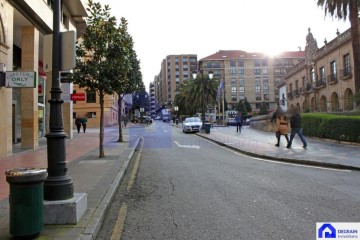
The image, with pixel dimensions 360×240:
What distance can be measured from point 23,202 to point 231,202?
3.84 metres

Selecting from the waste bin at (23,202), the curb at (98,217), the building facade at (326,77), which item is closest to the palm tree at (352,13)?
the building facade at (326,77)

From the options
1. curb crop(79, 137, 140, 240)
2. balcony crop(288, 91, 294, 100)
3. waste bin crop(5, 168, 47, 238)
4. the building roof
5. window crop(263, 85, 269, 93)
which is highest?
the building roof

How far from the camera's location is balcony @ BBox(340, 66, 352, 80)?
114 feet

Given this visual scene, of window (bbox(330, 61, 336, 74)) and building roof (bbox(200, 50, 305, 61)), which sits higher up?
building roof (bbox(200, 50, 305, 61))

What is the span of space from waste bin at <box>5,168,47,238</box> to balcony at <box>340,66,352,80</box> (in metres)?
35.1

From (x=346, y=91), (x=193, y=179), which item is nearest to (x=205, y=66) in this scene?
(x=346, y=91)

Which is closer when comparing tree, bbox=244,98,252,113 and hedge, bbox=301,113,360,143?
hedge, bbox=301,113,360,143

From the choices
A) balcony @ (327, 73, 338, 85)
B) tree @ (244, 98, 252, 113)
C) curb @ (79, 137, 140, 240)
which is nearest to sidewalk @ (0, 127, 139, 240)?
curb @ (79, 137, 140, 240)

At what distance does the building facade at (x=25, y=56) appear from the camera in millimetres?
14297

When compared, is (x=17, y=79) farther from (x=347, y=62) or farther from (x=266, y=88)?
(x=266, y=88)

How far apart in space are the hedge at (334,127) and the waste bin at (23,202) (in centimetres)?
1572

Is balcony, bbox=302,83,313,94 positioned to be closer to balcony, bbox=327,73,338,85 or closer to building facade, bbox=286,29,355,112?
building facade, bbox=286,29,355,112

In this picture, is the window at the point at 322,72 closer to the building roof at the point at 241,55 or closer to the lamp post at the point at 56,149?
the lamp post at the point at 56,149

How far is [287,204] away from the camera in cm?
674
